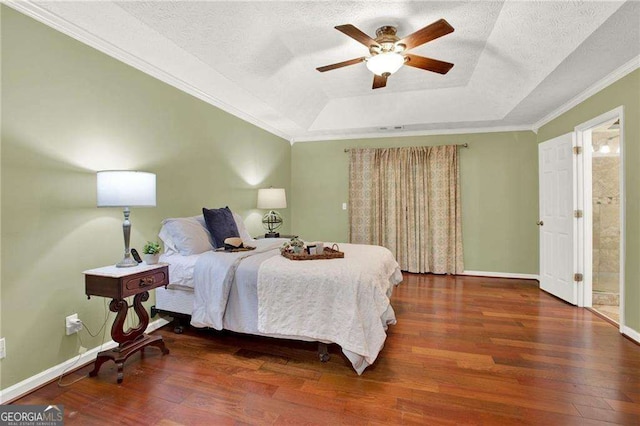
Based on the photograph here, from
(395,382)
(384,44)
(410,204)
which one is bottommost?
(395,382)

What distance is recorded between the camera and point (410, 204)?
5262 millimetres

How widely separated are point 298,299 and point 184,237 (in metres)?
1.26

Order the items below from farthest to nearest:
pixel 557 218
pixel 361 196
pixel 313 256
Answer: pixel 361 196 → pixel 557 218 → pixel 313 256

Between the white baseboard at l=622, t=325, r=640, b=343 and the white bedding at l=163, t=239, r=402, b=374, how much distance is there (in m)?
2.09

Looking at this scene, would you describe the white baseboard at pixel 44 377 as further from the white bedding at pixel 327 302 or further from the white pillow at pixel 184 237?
the white bedding at pixel 327 302

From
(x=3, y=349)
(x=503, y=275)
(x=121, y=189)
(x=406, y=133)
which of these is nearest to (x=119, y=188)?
(x=121, y=189)

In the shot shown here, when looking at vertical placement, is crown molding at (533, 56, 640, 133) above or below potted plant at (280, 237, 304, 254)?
above

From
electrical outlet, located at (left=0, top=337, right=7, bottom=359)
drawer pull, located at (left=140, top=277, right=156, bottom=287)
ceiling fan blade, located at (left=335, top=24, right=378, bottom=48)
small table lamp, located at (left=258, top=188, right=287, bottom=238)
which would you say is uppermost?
ceiling fan blade, located at (left=335, top=24, right=378, bottom=48)

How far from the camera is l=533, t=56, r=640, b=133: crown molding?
8.67ft

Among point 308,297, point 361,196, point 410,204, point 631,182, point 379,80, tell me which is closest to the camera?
point 308,297

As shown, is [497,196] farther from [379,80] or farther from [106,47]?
[106,47]

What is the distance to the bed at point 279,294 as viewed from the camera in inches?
83.5

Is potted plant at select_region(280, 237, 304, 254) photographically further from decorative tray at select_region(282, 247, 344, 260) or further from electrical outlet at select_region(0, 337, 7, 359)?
electrical outlet at select_region(0, 337, 7, 359)

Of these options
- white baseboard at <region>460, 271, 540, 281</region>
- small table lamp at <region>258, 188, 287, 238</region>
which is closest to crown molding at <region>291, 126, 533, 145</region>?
small table lamp at <region>258, 188, 287, 238</region>
